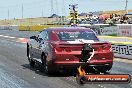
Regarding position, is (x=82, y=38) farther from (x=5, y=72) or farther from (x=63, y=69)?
(x=5, y=72)

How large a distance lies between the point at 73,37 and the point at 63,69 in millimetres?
1212

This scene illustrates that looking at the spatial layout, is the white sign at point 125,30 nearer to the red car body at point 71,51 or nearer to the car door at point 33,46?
the car door at point 33,46

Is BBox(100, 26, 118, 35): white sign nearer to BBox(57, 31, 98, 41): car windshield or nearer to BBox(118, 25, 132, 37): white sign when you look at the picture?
BBox(118, 25, 132, 37): white sign

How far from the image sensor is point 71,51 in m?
12.7

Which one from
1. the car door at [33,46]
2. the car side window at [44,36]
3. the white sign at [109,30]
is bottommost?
the white sign at [109,30]

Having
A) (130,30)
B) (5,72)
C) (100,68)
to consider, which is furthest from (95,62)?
(130,30)

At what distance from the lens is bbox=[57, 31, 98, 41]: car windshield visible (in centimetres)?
1338

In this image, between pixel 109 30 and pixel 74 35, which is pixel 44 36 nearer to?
pixel 74 35

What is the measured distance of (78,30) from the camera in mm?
13781

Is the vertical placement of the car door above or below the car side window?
below

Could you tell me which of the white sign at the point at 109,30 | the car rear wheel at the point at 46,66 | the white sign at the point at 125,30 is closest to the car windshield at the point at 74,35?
the car rear wheel at the point at 46,66

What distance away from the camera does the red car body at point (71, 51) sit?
1268 cm

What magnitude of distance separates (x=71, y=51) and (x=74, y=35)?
0.90 meters

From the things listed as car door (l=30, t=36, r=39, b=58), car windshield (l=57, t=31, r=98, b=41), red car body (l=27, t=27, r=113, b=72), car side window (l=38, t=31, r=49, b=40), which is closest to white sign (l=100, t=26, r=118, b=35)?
car door (l=30, t=36, r=39, b=58)
